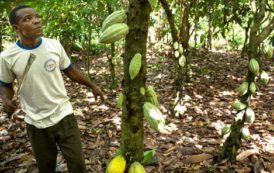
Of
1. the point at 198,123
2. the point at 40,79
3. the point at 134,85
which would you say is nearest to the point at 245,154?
the point at 198,123

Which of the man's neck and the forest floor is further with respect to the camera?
the forest floor

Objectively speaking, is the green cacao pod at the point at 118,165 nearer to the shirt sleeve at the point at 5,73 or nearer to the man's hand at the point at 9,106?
the man's hand at the point at 9,106

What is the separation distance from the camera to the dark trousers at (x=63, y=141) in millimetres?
2186

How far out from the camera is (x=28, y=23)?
1.99 m

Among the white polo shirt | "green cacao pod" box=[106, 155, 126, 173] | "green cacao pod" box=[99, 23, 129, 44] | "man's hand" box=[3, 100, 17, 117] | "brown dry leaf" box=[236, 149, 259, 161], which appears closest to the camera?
"green cacao pod" box=[99, 23, 129, 44]

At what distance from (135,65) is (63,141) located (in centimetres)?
125

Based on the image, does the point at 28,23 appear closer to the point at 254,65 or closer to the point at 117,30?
the point at 117,30

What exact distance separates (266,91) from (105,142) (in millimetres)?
2735

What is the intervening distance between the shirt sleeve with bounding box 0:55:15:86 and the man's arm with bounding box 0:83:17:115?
33 millimetres

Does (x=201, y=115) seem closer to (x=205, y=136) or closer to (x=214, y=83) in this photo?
(x=205, y=136)

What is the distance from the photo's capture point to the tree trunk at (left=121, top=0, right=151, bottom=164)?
3.71 feet

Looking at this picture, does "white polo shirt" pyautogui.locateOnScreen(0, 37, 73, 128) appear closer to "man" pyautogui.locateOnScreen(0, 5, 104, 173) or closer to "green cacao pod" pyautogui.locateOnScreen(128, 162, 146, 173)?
"man" pyautogui.locateOnScreen(0, 5, 104, 173)

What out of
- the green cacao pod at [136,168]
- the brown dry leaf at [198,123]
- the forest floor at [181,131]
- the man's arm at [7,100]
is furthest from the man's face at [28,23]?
the brown dry leaf at [198,123]

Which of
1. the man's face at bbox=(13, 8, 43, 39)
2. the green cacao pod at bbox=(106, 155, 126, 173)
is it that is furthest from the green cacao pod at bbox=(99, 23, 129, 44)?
the man's face at bbox=(13, 8, 43, 39)
